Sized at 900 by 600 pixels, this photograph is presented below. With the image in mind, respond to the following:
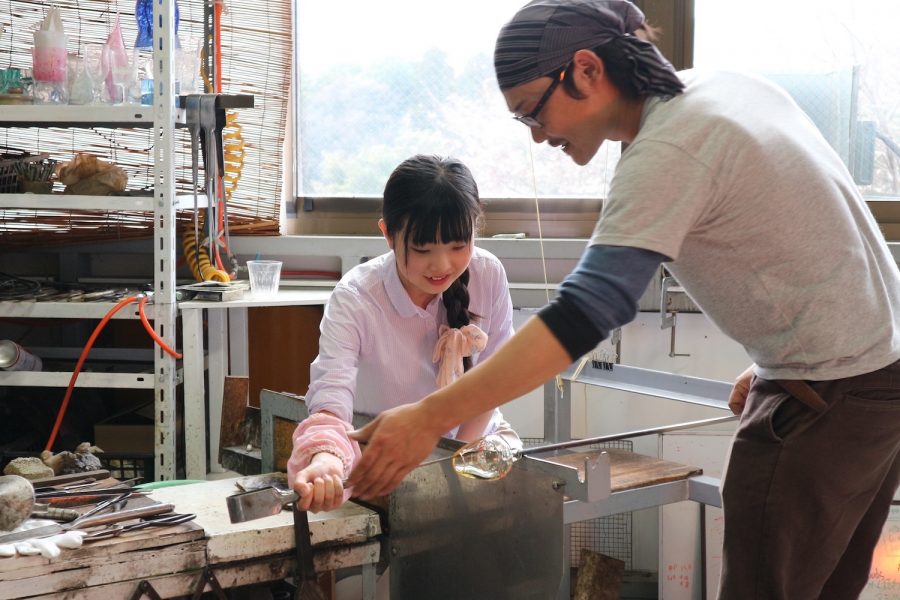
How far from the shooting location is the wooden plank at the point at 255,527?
1503 millimetres

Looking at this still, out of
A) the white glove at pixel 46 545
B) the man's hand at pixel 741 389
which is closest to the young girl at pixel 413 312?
the white glove at pixel 46 545

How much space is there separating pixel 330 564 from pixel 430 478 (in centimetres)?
24

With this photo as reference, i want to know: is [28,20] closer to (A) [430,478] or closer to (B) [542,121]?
(A) [430,478]

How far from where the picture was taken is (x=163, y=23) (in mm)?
2234

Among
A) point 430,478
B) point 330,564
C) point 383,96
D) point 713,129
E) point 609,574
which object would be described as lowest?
point 609,574

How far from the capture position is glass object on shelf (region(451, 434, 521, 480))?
1.31 meters

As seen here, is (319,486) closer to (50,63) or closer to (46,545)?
(46,545)

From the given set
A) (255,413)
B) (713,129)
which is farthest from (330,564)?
(713,129)

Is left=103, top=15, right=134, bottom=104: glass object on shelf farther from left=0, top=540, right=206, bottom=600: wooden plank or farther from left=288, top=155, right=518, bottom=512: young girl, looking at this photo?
left=0, top=540, right=206, bottom=600: wooden plank

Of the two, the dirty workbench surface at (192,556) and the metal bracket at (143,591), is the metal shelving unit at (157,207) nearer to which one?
the dirty workbench surface at (192,556)

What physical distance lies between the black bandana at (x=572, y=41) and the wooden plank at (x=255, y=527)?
859 mm

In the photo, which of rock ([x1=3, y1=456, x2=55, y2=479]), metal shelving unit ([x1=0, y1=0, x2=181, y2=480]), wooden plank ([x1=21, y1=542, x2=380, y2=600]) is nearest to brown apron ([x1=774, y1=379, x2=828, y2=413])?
wooden plank ([x1=21, y1=542, x2=380, y2=600])

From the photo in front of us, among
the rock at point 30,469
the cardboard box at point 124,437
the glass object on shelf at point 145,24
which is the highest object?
the glass object on shelf at point 145,24

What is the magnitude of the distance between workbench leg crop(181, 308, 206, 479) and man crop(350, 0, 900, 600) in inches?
54.5
